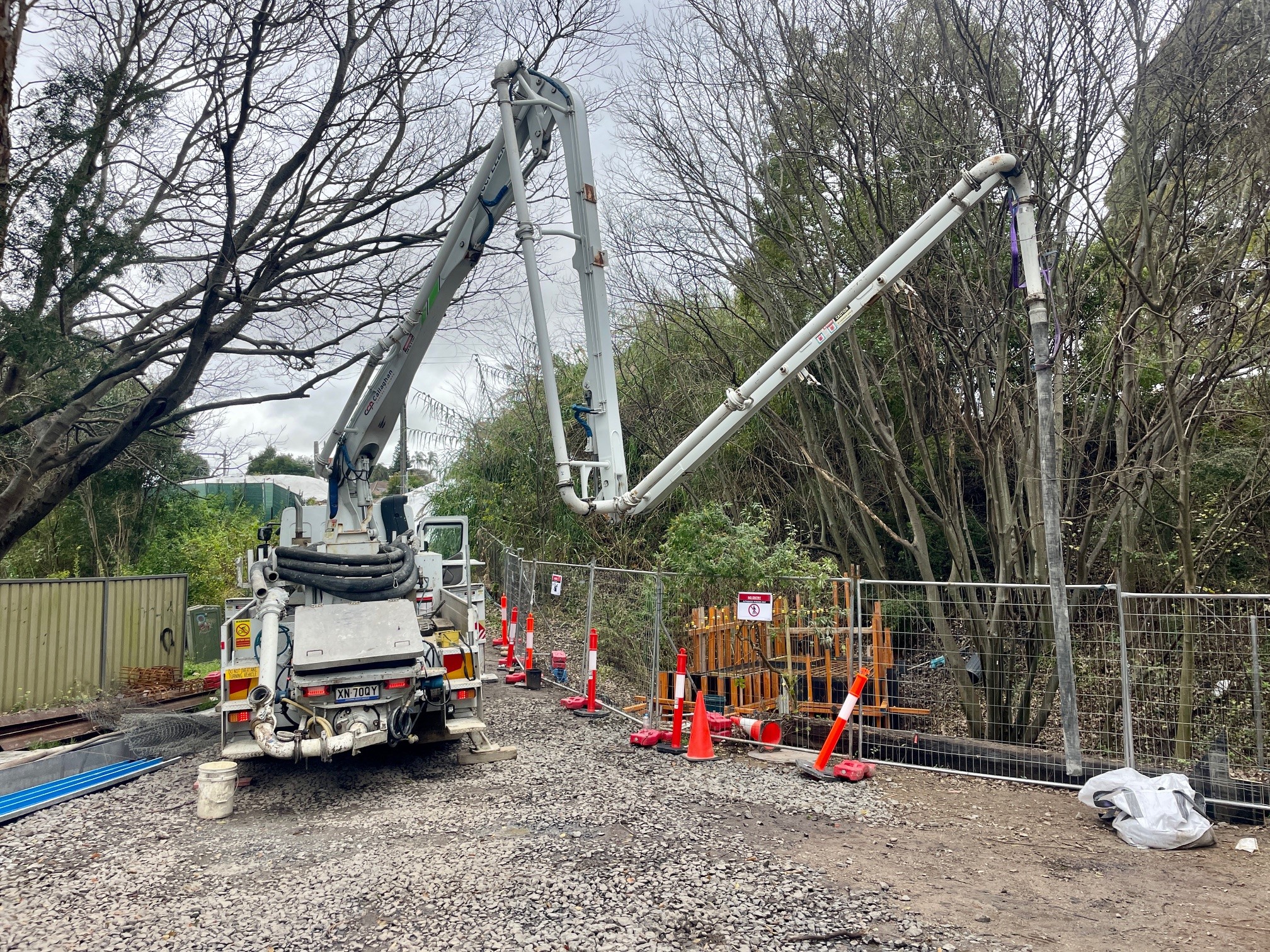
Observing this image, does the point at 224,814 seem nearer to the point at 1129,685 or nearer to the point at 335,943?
the point at 335,943

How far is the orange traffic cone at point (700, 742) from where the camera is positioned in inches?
341

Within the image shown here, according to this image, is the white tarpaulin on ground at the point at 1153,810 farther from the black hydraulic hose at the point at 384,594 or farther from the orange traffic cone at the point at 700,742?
the black hydraulic hose at the point at 384,594

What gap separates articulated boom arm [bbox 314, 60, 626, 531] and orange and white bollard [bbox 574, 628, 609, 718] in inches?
130

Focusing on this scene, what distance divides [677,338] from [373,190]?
761cm

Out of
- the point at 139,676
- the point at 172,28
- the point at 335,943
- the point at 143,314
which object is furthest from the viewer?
the point at 139,676

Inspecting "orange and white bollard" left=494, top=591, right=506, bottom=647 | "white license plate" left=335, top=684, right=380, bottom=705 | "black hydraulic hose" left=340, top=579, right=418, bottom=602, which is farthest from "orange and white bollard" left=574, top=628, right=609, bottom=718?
"orange and white bollard" left=494, top=591, right=506, bottom=647

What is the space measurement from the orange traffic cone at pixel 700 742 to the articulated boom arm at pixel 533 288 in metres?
3.03

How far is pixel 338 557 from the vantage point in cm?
864

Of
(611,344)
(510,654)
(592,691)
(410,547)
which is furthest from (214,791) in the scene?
(510,654)

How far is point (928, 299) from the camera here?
10133mm

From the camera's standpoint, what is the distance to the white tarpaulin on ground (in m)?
6.12

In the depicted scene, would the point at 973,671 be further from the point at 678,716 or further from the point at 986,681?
the point at 678,716

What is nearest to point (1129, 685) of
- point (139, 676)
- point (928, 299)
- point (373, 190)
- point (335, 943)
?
point (928, 299)

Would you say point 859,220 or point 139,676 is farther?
point 139,676
